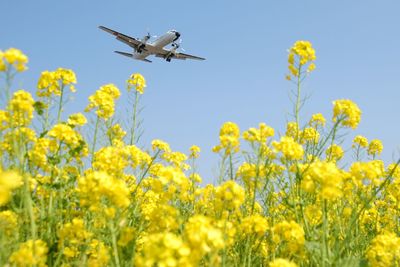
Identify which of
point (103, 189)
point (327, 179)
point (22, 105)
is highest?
point (22, 105)

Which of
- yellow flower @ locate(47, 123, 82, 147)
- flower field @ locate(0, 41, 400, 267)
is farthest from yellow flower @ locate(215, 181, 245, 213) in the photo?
yellow flower @ locate(47, 123, 82, 147)

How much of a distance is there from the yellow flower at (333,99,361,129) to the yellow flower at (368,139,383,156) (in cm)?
388

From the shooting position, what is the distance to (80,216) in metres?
3.07

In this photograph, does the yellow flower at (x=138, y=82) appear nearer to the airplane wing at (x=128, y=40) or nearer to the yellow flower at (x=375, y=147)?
the yellow flower at (x=375, y=147)

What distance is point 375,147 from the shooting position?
21.7ft

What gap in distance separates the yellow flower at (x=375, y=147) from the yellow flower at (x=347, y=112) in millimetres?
3883

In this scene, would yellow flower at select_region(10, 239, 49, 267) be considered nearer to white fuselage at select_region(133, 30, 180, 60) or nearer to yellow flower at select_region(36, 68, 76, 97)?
yellow flower at select_region(36, 68, 76, 97)

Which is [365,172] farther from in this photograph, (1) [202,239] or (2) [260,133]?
(1) [202,239]

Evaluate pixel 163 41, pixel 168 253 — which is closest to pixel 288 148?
pixel 168 253

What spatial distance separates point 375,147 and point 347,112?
13.1ft

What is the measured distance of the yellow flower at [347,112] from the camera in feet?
9.95

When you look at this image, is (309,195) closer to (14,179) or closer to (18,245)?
(18,245)

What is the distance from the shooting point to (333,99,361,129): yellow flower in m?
3.03

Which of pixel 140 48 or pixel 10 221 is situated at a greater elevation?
pixel 140 48
